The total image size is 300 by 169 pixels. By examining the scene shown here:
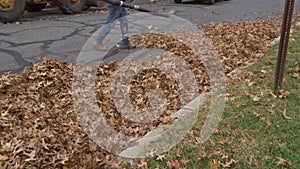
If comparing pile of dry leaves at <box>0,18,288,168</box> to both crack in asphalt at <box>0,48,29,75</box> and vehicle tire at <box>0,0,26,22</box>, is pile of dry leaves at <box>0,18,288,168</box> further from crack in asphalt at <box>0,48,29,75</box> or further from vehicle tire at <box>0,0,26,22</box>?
vehicle tire at <box>0,0,26,22</box>

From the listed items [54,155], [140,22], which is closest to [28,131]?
[54,155]

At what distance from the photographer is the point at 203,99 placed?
3670 mm

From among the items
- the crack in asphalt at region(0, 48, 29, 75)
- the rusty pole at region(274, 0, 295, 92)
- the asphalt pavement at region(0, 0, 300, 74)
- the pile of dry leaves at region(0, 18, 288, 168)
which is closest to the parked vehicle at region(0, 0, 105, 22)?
the asphalt pavement at region(0, 0, 300, 74)

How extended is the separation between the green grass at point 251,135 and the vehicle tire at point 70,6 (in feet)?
21.0

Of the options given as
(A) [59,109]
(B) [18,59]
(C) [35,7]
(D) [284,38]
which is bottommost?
(A) [59,109]

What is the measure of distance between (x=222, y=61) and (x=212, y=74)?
1.93 feet

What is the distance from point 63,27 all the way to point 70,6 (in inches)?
74.9

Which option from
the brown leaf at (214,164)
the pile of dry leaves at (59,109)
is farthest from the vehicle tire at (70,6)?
the brown leaf at (214,164)

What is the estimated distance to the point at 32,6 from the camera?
9.76 m

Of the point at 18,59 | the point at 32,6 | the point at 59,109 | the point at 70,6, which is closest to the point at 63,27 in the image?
the point at 70,6

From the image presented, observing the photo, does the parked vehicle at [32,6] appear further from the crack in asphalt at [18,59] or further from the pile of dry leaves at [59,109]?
the pile of dry leaves at [59,109]

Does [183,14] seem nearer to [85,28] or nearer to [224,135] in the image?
[85,28]

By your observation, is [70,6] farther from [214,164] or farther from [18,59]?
[214,164]

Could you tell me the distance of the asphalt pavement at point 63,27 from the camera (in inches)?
208
